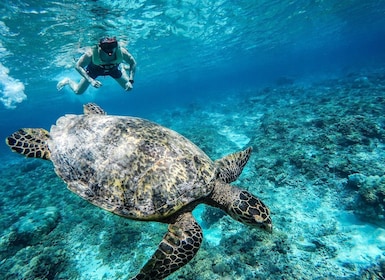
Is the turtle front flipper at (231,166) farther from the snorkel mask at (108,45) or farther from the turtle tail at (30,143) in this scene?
the snorkel mask at (108,45)

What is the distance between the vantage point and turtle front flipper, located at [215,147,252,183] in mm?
4047

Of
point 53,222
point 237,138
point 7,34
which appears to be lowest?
point 237,138

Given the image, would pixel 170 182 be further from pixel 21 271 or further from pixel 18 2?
pixel 18 2

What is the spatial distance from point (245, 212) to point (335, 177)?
5.17 m

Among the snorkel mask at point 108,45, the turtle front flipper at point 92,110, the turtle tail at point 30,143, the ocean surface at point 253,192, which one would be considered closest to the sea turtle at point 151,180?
the turtle tail at point 30,143

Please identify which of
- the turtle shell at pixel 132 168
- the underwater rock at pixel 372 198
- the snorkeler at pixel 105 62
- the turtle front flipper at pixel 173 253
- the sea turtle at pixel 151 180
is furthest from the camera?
the snorkeler at pixel 105 62

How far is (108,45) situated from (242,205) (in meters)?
6.90

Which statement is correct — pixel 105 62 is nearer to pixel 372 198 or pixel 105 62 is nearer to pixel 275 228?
pixel 275 228

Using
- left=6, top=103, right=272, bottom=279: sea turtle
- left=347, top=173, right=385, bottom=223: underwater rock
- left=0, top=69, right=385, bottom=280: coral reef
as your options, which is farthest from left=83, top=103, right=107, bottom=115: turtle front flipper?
left=347, top=173, right=385, bottom=223: underwater rock

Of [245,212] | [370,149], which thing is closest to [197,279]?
[245,212]

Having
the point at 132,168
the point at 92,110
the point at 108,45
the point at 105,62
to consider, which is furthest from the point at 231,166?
the point at 105,62

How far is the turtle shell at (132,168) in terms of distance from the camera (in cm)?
313

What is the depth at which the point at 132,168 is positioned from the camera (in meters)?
3.32

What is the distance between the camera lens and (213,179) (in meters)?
3.51
